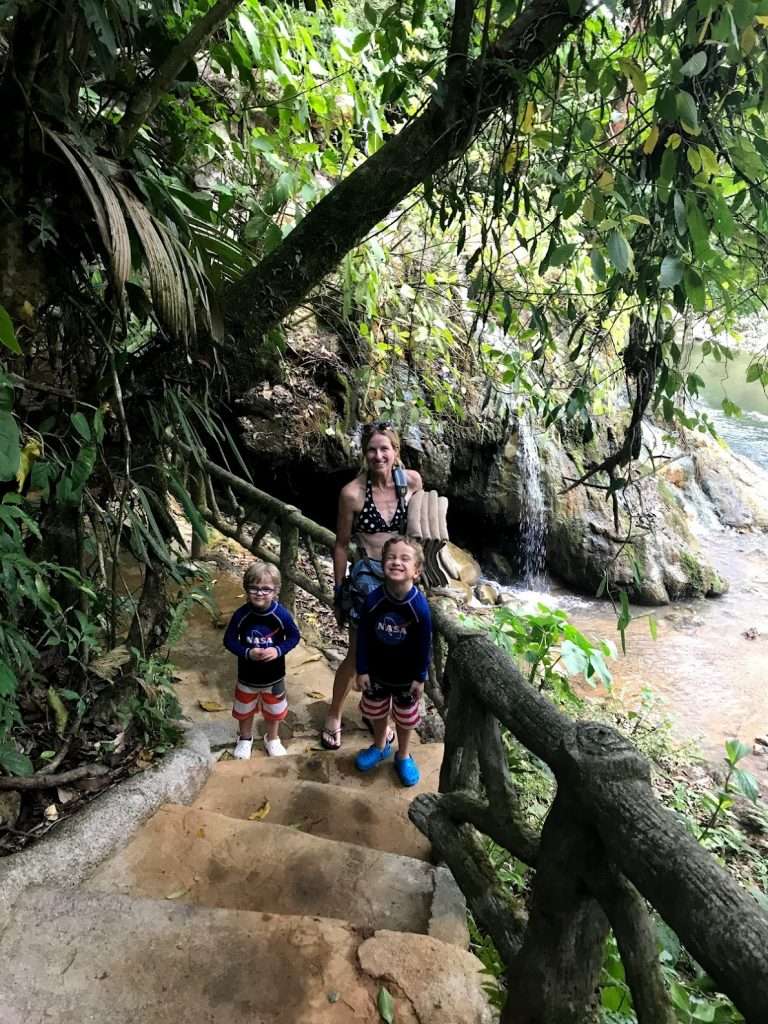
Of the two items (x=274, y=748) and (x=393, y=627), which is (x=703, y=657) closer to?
(x=274, y=748)

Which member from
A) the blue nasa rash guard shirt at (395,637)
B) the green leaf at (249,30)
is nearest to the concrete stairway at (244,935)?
the blue nasa rash guard shirt at (395,637)

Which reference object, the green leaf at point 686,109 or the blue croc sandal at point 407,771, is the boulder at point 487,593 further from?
the green leaf at point 686,109

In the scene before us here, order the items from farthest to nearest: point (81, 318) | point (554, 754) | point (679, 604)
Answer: point (679, 604) < point (81, 318) < point (554, 754)

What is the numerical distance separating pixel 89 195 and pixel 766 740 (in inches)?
288

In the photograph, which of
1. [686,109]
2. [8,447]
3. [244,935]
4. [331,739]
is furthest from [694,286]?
[331,739]

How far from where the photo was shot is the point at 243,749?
344 centimetres

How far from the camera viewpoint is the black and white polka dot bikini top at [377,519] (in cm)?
318

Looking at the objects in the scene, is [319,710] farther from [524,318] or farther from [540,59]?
[524,318]

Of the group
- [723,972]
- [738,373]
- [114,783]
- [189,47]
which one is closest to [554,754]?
[723,972]

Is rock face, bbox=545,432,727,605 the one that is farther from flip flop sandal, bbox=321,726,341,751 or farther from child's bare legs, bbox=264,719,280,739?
child's bare legs, bbox=264,719,280,739

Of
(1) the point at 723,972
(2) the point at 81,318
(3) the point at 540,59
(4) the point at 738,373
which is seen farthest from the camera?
(4) the point at 738,373

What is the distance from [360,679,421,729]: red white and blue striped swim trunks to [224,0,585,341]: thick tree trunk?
1.64m

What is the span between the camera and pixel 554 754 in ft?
4.96

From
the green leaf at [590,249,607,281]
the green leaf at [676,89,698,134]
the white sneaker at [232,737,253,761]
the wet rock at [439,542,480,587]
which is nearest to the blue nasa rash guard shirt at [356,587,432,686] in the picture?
the white sneaker at [232,737,253,761]
